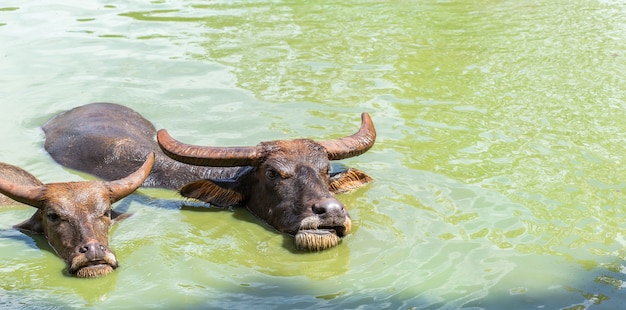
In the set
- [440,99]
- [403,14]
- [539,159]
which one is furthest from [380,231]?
[403,14]

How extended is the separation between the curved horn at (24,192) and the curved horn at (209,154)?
106 centimetres

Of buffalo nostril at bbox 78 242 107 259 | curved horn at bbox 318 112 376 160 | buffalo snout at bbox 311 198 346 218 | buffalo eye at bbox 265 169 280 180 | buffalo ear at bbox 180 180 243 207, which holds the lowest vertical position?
buffalo ear at bbox 180 180 243 207

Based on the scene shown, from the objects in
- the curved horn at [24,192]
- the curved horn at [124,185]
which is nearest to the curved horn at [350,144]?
the curved horn at [124,185]

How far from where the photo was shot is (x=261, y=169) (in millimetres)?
6879

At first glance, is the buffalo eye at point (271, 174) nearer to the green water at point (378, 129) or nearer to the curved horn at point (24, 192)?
the green water at point (378, 129)

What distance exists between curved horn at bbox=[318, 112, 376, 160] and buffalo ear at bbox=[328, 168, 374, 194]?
151 mm

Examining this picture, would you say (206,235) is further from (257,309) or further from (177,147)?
(257,309)

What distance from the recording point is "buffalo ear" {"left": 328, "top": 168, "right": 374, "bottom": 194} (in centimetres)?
722

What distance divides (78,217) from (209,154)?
47.5 inches

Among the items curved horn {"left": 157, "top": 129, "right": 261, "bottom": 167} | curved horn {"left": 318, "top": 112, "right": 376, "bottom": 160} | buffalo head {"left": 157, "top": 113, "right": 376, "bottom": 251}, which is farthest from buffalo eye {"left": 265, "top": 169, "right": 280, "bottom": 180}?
curved horn {"left": 318, "top": 112, "right": 376, "bottom": 160}

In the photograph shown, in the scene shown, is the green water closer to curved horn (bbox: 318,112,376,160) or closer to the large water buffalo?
the large water buffalo

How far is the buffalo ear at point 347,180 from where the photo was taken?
722 cm

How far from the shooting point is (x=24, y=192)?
20.4 ft

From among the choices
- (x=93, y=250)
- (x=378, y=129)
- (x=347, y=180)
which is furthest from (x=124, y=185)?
(x=378, y=129)
